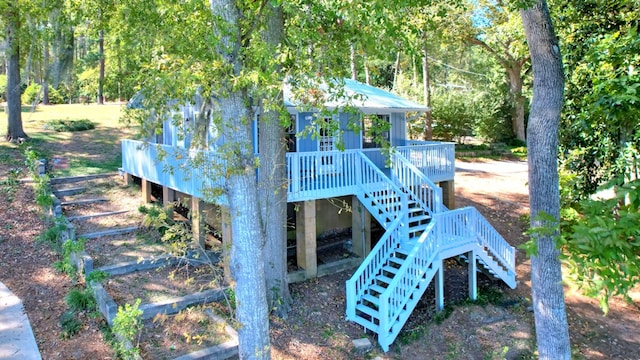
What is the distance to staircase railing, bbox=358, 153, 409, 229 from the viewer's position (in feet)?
34.2

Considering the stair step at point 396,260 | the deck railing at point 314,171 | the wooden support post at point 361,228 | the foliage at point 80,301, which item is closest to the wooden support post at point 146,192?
the deck railing at point 314,171

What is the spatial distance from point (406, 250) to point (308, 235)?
227cm

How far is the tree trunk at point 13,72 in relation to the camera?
1598 centimetres

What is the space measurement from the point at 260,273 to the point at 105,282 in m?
4.66

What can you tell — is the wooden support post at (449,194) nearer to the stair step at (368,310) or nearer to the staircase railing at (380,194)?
the staircase railing at (380,194)

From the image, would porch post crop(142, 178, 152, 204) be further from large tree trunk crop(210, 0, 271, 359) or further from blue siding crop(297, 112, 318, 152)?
large tree trunk crop(210, 0, 271, 359)

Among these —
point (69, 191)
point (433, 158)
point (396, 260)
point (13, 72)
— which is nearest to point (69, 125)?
point (13, 72)

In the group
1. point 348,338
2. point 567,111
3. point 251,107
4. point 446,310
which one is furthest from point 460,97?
point 251,107

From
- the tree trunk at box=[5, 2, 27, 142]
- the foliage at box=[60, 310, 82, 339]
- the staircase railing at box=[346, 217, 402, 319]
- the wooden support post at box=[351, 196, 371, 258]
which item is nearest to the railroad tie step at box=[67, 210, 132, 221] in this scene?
the foliage at box=[60, 310, 82, 339]

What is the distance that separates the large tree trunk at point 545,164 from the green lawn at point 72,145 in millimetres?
14383

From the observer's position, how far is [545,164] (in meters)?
7.06

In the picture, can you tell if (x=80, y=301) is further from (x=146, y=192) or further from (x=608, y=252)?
(x=608, y=252)

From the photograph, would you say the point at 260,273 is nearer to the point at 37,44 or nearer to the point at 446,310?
the point at 446,310

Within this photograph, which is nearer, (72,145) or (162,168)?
(162,168)
